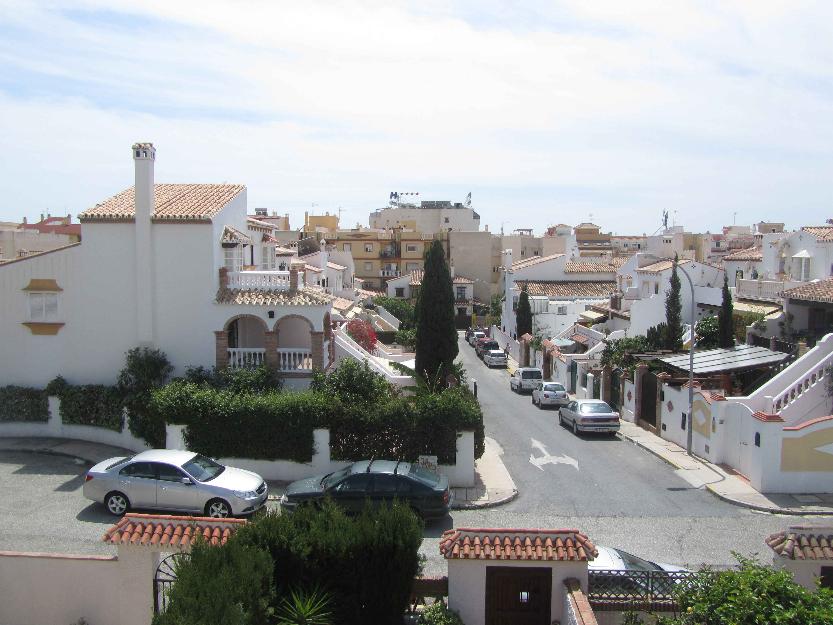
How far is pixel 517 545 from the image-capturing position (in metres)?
10.4

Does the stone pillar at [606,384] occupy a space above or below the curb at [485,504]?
above

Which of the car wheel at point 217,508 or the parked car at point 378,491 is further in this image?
the car wheel at point 217,508

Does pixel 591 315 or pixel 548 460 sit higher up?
pixel 591 315

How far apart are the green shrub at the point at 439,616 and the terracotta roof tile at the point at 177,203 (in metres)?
15.4

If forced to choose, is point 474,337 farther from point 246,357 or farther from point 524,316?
point 246,357

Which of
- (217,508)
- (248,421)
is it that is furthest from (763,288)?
(217,508)

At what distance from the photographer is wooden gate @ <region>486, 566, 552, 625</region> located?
10.4 metres

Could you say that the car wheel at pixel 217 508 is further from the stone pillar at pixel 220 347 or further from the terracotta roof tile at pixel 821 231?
the terracotta roof tile at pixel 821 231

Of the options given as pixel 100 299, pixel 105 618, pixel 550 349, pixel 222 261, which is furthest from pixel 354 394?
pixel 550 349

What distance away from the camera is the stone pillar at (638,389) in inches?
1161

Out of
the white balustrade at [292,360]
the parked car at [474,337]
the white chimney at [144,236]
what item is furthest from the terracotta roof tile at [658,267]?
the white chimney at [144,236]

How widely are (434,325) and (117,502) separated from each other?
39.5ft

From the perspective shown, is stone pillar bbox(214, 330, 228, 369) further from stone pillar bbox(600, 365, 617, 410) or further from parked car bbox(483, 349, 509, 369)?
parked car bbox(483, 349, 509, 369)

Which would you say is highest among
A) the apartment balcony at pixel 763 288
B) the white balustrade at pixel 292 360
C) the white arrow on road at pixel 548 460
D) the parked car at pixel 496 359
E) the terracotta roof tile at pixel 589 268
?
the terracotta roof tile at pixel 589 268
